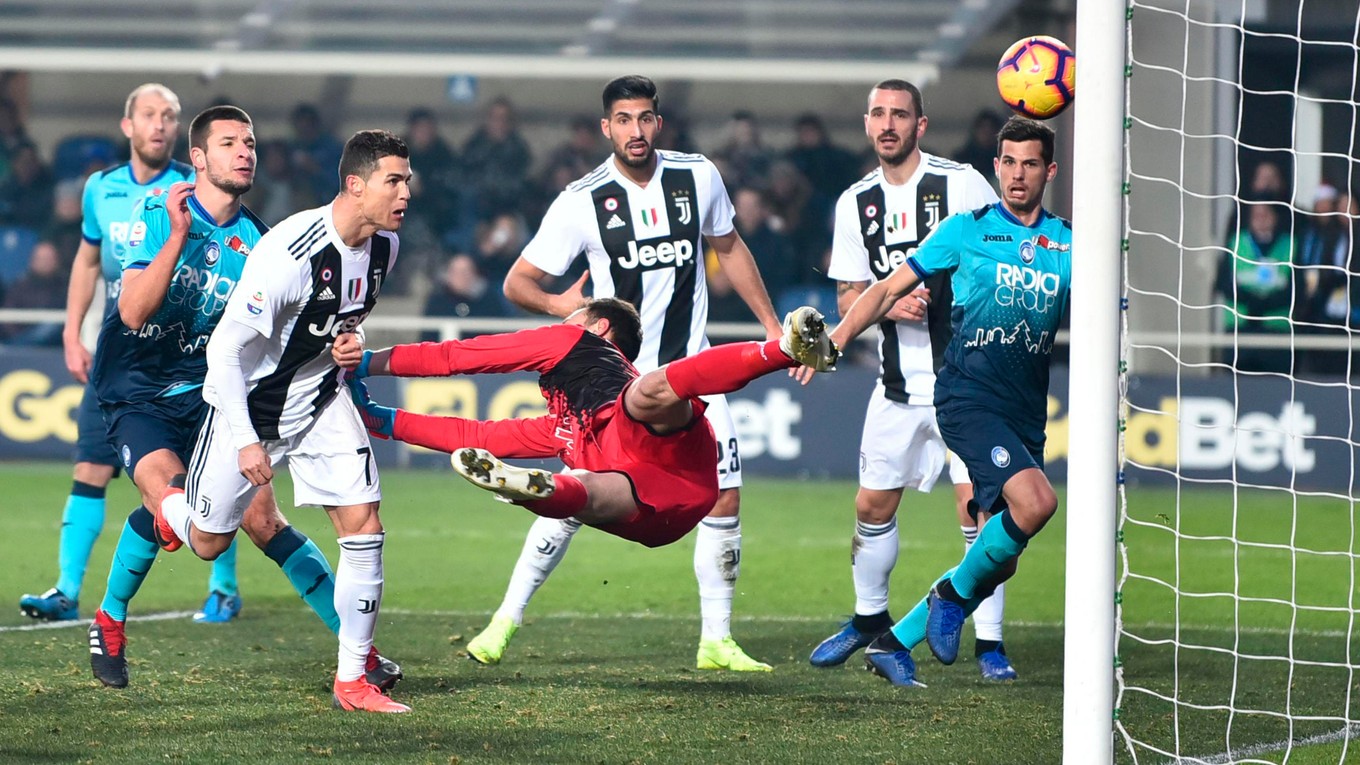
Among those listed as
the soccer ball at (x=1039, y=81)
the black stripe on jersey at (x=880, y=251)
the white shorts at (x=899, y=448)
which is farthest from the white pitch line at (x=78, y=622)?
the soccer ball at (x=1039, y=81)

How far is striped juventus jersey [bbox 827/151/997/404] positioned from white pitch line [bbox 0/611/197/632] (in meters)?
3.63

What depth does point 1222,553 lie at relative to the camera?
10.6 m

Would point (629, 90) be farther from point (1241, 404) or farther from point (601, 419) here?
point (1241, 404)

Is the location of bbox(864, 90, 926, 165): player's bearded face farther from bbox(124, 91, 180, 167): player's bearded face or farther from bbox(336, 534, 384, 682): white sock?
bbox(124, 91, 180, 167): player's bearded face

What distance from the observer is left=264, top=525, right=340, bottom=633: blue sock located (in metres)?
6.40

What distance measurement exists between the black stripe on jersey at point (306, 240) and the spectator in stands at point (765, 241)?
10.3 metres

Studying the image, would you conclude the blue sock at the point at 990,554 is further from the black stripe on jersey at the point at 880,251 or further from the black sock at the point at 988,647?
the black stripe on jersey at the point at 880,251

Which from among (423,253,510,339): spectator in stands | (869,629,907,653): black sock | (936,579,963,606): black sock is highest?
(423,253,510,339): spectator in stands

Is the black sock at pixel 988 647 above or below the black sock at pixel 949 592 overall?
below

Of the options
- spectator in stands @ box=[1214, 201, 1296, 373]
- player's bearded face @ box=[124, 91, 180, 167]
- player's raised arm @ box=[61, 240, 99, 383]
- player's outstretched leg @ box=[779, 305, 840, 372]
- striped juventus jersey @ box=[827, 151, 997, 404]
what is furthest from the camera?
spectator in stands @ box=[1214, 201, 1296, 373]

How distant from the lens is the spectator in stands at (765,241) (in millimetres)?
16031

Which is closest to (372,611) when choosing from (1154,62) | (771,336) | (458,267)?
(771,336)

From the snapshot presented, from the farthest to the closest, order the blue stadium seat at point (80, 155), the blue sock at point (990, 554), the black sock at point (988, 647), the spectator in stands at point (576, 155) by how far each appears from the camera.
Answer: the blue stadium seat at point (80, 155)
the spectator in stands at point (576, 155)
the black sock at point (988, 647)
the blue sock at point (990, 554)

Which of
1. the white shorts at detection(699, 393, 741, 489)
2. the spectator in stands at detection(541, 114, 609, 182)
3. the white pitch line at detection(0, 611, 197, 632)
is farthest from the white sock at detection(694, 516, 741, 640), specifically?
the spectator in stands at detection(541, 114, 609, 182)
